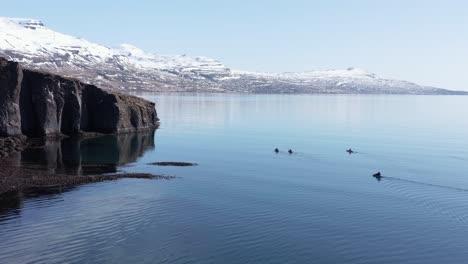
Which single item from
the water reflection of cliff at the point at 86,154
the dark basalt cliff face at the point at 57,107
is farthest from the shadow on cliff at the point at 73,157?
the dark basalt cliff face at the point at 57,107

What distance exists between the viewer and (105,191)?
55875mm

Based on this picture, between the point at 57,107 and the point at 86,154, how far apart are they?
78.6ft

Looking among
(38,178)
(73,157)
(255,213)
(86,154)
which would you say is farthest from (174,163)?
(255,213)

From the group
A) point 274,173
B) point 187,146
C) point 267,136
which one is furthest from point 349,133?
point 274,173

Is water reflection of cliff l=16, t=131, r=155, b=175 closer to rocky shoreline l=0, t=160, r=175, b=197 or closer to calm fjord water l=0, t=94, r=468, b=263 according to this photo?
calm fjord water l=0, t=94, r=468, b=263

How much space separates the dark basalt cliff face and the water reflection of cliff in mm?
5630

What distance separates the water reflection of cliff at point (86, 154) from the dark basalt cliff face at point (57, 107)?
563 centimetres

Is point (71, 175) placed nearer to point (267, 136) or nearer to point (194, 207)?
point (194, 207)

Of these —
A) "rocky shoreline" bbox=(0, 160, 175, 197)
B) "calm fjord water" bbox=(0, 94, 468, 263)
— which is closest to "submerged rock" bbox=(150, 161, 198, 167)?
"calm fjord water" bbox=(0, 94, 468, 263)

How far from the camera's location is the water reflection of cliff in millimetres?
70519

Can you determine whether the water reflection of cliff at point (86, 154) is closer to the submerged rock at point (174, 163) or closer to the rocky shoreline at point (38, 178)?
the rocky shoreline at point (38, 178)

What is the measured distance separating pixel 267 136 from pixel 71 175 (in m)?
63.1

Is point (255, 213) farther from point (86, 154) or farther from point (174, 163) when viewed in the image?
point (86, 154)

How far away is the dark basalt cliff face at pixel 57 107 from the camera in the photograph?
295 ft
